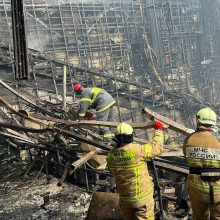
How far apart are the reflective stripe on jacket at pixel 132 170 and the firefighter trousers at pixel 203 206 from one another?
0.63m

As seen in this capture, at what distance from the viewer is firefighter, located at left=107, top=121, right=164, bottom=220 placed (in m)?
4.39

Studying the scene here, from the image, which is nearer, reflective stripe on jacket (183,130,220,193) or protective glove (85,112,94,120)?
reflective stripe on jacket (183,130,220,193)

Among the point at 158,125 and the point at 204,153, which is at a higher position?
the point at 158,125

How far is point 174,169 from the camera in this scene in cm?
492

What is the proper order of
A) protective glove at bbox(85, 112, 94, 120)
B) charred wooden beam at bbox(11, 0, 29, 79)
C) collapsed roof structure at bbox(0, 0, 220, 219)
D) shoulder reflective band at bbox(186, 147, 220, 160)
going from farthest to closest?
collapsed roof structure at bbox(0, 0, 220, 219)
protective glove at bbox(85, 112, 94, 120)
charred wooden beam at bbox(11, 0, 29, 79)
shoulder reflective band at bbox(186, 147, 220, 160)

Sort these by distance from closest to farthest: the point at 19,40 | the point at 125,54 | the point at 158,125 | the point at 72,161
A: the point at 158,125 → the point at 19,40 → the point at 72,161 → the point at 125,54

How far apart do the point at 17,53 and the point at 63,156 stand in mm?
2932

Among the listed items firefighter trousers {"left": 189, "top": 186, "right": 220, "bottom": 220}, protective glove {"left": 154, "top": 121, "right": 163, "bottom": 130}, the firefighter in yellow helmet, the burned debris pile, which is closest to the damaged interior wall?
the burned debris pile

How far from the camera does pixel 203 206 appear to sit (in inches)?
162

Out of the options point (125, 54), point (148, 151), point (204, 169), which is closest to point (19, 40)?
point (148, 151)

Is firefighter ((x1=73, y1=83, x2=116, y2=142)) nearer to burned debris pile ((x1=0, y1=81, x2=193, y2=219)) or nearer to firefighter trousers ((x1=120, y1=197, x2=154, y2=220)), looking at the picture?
burned debris pile ((x1=0, y1=81, x2=193, y2=219))

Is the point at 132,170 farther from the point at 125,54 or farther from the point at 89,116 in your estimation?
the point at 125,54

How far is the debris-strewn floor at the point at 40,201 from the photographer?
6.42 meters

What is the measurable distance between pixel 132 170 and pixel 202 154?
95 centimetres
